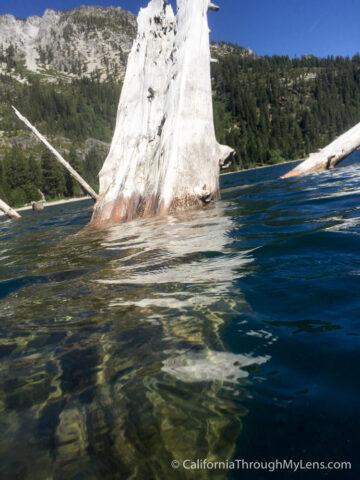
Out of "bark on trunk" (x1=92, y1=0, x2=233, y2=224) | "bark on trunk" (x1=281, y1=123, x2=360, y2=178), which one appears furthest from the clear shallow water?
"bark on trunk" (x1=281, y1=123, x2=360, y2=178)

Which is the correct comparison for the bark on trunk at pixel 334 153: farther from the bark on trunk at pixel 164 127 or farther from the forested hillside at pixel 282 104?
the forested hillside at pixel 282 104

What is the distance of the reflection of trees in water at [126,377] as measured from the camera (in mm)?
986

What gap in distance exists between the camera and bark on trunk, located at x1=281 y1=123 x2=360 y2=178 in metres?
9.29

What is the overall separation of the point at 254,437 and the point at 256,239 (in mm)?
2530

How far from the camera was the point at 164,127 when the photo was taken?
688 cm

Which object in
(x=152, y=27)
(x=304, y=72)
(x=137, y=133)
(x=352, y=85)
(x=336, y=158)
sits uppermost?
(x=304, y=72)

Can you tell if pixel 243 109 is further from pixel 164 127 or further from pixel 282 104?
pixel 164 127

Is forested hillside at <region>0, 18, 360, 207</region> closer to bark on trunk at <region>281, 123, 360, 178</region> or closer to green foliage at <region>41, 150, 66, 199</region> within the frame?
green foliage at <region>41, 150, 66, 199</region>

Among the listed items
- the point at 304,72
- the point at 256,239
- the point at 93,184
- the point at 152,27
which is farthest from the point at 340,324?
the point at 304,72

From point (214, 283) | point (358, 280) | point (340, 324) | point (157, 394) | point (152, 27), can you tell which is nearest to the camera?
point (157, 394)

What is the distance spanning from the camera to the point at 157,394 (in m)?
1.20

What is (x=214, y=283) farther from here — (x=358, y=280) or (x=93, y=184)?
(x=93, y=184)

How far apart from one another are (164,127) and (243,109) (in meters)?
142

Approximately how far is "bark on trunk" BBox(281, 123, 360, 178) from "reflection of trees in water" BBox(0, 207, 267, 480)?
8.64m
